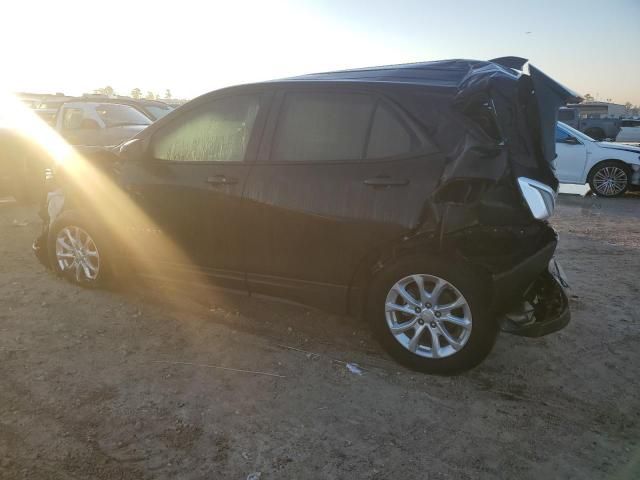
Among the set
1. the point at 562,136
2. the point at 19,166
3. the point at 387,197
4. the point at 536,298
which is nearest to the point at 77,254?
the point at 387,197

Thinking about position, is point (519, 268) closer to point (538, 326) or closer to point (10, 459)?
point (538, 326)

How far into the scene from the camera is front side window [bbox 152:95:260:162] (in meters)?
3.85

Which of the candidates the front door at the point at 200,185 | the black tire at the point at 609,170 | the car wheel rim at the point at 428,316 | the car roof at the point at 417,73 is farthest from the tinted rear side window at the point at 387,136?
the black tire at the point at 609,170

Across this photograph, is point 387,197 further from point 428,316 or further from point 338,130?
point 428,316

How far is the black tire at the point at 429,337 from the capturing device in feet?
10.2

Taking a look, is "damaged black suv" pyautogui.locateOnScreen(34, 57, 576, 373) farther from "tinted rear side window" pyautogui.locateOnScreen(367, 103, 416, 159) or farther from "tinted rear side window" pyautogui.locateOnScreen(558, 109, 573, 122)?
"tinted rear side window" pyautogui.locateOnScreen(558, 109, 573, 122)

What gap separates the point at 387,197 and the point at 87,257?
9.86 feet

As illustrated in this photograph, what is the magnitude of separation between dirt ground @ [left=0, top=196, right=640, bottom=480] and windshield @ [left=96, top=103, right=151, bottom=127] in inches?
271

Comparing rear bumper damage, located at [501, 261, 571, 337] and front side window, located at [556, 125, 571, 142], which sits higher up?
front side window, located at [556, 125, 571, 142]

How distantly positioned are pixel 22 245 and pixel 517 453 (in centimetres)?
622

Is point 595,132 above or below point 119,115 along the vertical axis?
above

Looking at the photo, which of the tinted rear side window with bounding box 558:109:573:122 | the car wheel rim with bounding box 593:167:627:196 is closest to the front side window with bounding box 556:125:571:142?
the car wheel rim with bounding box 593:167:627:196

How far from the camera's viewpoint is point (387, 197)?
3.24 m

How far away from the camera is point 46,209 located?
210 inches
